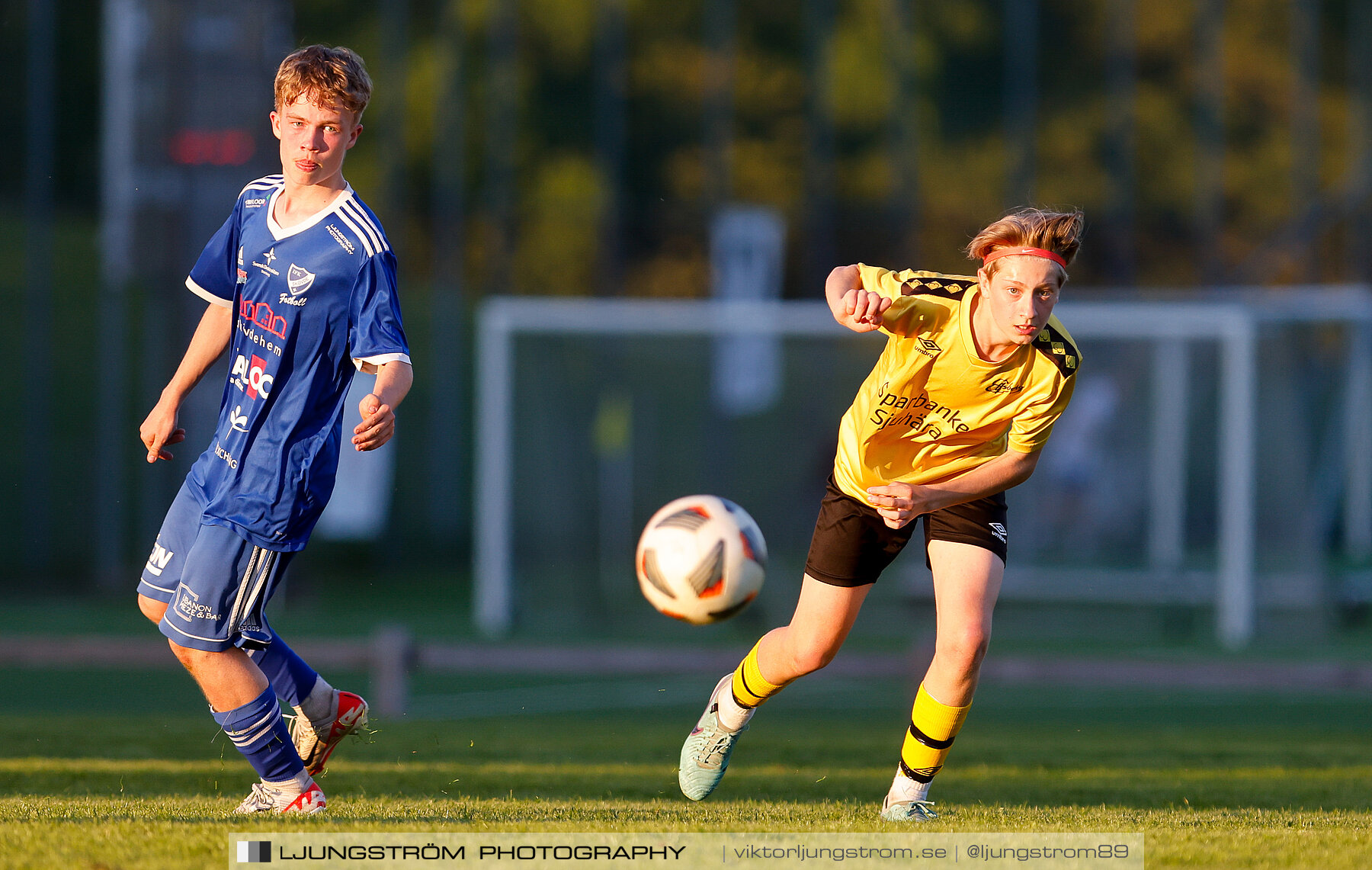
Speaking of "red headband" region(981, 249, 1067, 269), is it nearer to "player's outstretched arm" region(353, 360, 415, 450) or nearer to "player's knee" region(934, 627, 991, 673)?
"player's knee" region(934, 627, 991, 673)

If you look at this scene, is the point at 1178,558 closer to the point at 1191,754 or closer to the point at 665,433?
the point at 665,433

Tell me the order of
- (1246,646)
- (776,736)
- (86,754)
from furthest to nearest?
(1246,646), (776,736), (86,754)

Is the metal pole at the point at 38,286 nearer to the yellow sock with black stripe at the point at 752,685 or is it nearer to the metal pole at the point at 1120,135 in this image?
the metal pole at the point at 1120,135

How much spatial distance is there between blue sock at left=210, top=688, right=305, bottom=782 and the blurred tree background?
17.7 meters

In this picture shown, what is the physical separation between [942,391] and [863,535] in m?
0.55

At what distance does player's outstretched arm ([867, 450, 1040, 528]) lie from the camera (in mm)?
4613

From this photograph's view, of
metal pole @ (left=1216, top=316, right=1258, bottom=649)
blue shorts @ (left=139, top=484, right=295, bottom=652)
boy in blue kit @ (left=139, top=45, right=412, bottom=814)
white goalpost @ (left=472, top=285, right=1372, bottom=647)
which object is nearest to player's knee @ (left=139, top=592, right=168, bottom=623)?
boy in blue kit @ (left=139, top=45, right=412, bottom=814)

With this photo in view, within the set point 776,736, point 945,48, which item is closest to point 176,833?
point 776,736

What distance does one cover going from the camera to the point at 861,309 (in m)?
4.54

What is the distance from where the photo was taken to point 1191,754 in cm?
722

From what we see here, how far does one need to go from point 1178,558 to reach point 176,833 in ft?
36.3

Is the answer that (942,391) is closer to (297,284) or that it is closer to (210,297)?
(297,284)

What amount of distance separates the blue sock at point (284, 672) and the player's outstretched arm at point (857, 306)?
206 cm

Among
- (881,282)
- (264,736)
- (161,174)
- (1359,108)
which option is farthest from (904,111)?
(264,736)
